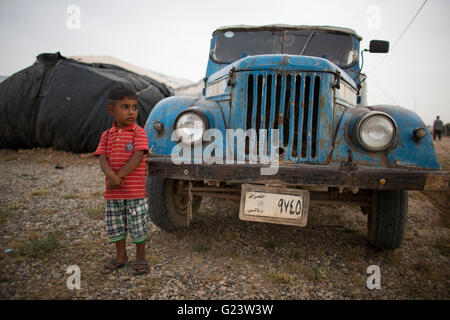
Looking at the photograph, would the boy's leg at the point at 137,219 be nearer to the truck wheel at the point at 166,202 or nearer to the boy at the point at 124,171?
the boy at the point at 124,171

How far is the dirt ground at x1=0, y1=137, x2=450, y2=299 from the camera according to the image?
1904 mm

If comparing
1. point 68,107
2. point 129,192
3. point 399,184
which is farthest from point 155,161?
point 68,107

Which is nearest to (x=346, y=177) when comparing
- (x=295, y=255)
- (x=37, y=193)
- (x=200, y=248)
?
(x=295, y=255)

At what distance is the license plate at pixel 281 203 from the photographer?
80.1 inches

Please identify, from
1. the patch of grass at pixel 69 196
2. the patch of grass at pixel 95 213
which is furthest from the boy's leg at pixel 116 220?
the patch of grass at pixel 69 196

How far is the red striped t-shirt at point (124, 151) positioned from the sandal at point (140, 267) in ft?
1.71

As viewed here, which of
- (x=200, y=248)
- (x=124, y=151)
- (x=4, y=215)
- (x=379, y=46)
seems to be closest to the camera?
(x=124, y=151)

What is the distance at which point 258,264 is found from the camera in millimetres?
2295

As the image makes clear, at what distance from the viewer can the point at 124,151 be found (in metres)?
1.95

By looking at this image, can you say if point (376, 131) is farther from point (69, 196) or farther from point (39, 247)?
point (69, 196)

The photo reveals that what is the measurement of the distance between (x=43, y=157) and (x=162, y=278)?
20.8 feet

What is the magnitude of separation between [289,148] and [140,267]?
4.86 ft
